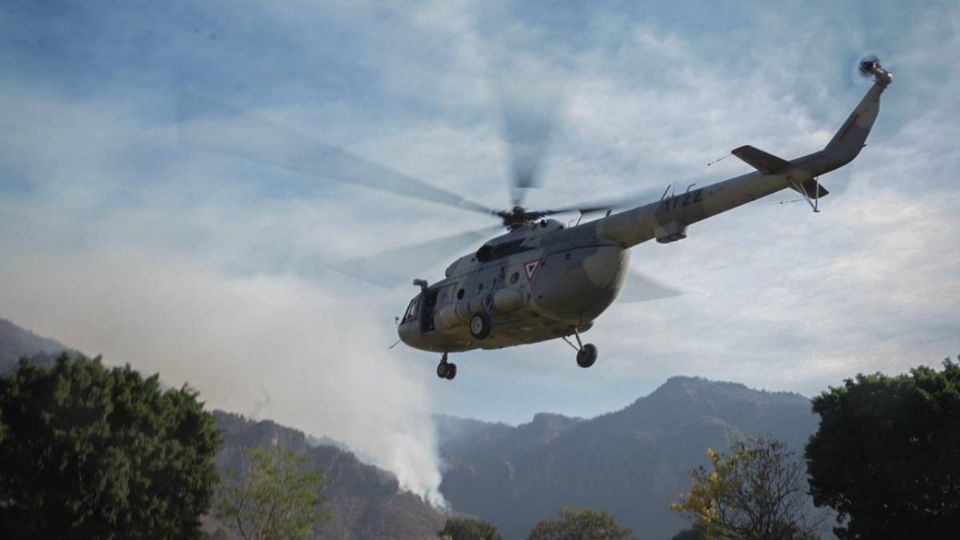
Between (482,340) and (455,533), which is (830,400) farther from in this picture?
(455,533)

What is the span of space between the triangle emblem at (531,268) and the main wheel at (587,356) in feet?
9.79

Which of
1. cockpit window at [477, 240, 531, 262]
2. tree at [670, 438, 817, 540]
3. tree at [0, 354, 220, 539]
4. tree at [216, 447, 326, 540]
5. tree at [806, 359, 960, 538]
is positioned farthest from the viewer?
tree at [216, 447, 326, 540]

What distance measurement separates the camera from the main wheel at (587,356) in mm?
22109

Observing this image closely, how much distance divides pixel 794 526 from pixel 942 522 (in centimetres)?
1014

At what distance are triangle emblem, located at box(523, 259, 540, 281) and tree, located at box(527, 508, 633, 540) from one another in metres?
69.6

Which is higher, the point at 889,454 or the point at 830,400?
the point at 830,400

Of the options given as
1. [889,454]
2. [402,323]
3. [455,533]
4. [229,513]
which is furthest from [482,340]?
[455,533]

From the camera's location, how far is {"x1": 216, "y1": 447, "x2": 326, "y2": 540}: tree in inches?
1724

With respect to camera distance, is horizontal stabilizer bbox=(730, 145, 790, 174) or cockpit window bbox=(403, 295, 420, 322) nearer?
horizontal stabilizer bbox=(730, 145, 790, 174)

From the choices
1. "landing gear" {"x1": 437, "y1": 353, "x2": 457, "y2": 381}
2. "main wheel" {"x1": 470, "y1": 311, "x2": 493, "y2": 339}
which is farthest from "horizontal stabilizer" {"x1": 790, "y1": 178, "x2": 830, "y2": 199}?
"landing gear" {"x1": 437, "y1": 353, "x2": 457, "y2": 381}

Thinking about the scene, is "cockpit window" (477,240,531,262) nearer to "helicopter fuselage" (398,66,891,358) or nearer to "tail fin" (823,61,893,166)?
"helicopter fuselage" (398,66,891,358)

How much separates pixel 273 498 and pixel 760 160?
37.6 m

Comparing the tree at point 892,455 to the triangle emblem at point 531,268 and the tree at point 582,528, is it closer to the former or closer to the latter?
the triangle emblem at point 531,268

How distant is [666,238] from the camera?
1916 centimetres
